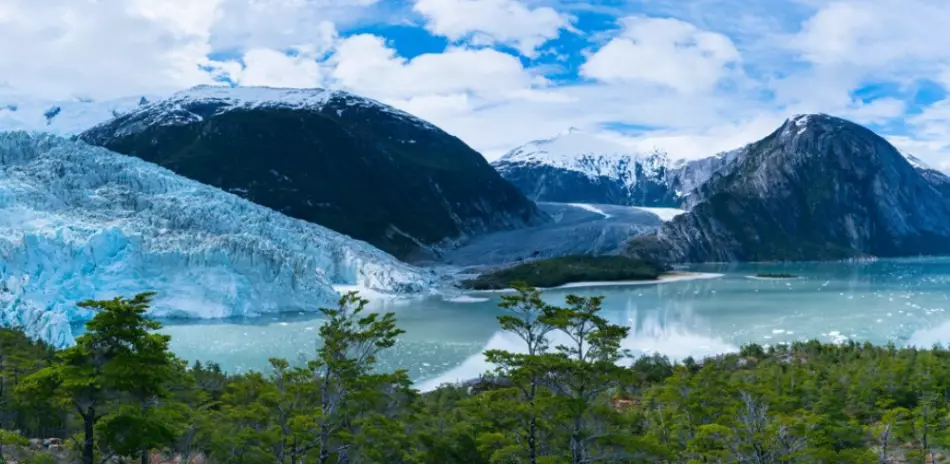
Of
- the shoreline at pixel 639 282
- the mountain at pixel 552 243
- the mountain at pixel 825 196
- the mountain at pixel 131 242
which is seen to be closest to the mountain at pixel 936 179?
the mountain at pixel 825 196

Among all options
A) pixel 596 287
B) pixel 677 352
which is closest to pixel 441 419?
pixel 677 352

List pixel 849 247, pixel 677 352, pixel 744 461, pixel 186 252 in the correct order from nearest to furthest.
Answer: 1. pixel 744 461
2. pixel 677 352
3. pixel 186 252
4. pixel 849 247

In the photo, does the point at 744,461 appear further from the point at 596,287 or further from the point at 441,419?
the point at 596,287

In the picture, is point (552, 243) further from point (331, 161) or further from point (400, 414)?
point (400, 414)

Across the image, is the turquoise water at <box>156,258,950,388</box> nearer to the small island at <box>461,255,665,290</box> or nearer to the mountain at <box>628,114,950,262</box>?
the small island at <box>461,255,665,290</box>

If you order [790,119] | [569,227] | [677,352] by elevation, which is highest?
[790,119]

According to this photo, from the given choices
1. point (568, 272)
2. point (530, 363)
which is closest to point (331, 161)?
point (568, 272)
